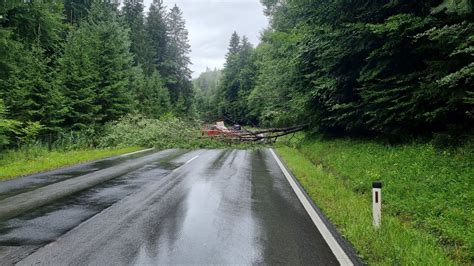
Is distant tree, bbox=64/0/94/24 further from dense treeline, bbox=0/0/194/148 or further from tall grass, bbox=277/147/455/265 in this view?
tall grass, bbox=277/147/455/265

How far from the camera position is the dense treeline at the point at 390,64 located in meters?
8.81

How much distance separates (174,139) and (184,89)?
39.6 meters

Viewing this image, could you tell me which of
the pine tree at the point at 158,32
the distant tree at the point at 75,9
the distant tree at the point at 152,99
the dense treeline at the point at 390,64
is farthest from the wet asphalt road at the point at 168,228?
the pine tree at the point at 158,32

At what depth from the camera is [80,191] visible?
28.0 feet

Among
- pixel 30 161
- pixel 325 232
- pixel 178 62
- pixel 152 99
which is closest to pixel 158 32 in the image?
pixel 178 62

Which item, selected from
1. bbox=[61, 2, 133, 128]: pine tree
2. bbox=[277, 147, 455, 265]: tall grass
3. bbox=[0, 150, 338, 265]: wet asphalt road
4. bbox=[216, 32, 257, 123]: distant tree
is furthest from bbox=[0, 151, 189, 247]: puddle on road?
bbox=[216, 32, 257, 123]: distant tree

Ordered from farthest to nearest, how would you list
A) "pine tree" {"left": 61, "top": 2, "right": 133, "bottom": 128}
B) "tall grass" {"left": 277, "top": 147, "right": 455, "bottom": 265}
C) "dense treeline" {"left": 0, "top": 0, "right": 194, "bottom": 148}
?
"pine tree" {"left": 61, "top": 2, "right": 133, "bottom": 128}, "dense treeline" {"left": 0, "top": 0, "right": 194, "bottom": 148}, "tall grass" {"left": 277, "top": 147, "right": 455, "bottom": 265}

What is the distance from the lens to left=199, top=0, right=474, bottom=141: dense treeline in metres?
8.81

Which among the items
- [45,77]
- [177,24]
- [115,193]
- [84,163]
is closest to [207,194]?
[115,193]

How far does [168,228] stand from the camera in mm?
5656

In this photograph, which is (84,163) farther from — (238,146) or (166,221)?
(238,146)

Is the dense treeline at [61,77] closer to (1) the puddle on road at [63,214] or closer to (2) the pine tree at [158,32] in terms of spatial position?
(1) the puddle on road at [63,214]

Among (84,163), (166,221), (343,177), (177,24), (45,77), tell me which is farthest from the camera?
(177,24)

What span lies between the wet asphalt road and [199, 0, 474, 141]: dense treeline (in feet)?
16.1
